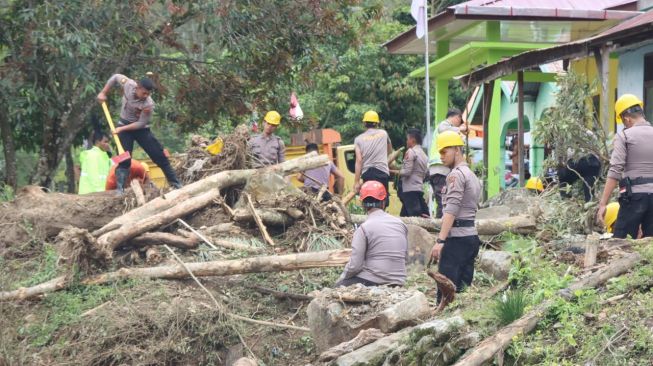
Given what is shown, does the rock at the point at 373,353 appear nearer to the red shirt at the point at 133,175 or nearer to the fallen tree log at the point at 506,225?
the fallen tree log at the point at 506,225

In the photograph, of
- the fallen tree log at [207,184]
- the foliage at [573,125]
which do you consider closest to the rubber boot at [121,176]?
the fallen tree log at [207,184]

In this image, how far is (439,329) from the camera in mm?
6398

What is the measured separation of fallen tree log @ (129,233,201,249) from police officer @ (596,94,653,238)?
443 cm

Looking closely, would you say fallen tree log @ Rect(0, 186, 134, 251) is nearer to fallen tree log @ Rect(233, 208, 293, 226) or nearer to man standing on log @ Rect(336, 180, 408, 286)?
fallen tree log @ Rect(233, 208, 293, 226)

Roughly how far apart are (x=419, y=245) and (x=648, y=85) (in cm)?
550

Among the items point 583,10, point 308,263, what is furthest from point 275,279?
point 583,10

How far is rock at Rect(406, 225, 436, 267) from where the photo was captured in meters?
10.6

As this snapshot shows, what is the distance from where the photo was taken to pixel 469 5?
15055 mm

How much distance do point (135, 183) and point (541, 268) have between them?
17.8 ft

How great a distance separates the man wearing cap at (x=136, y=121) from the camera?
11289 millimetres

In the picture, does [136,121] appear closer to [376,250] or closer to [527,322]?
[376,250]

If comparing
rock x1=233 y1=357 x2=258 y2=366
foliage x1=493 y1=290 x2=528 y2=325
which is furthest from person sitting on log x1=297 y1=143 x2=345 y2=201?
foliage x1=493 y1=290 x2=528 y2=325

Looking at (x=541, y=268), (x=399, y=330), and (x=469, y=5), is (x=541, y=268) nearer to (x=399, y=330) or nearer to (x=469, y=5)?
(x=399, y=330)

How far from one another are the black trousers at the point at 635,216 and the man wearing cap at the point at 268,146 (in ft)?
17.1
